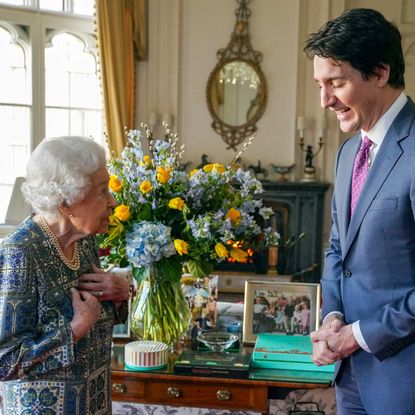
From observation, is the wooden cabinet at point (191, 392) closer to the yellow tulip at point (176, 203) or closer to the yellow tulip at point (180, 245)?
the yellow tulip at point (180, 245)

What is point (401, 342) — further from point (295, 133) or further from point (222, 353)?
point (295, 133)

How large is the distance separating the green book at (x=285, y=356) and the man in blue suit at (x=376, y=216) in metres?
0.39

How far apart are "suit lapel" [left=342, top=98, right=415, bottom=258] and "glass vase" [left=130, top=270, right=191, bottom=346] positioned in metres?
0.79

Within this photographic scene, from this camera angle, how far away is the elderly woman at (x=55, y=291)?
1.42 m

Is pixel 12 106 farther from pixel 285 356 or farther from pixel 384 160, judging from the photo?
pixel 384 160

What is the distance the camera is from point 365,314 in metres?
1.50

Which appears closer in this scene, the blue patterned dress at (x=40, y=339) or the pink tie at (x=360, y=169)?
the blue patterned dress at (x=40, y=339)

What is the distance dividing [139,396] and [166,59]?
512cm

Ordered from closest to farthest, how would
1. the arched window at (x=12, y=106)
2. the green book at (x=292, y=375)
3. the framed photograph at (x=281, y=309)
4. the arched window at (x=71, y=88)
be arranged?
the green book at (x=292, y=375) → the framed photograph at (x=281, y=309) → the arched window at (x=12, y=106) → the arched window at (x=71, y=88)

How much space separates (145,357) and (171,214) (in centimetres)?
48

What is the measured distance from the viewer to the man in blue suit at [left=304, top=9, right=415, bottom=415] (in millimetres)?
1405

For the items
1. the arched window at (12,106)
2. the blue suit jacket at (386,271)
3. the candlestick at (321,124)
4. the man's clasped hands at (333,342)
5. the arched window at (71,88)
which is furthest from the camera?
the candlestick at (321,124)

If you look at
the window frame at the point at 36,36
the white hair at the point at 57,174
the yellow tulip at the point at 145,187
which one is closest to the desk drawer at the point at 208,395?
the yellow tulip at the point at 145,187

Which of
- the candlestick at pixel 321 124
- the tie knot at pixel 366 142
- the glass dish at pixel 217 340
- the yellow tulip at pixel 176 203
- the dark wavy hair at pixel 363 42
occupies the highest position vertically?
the candlestick at pixel 321 124
